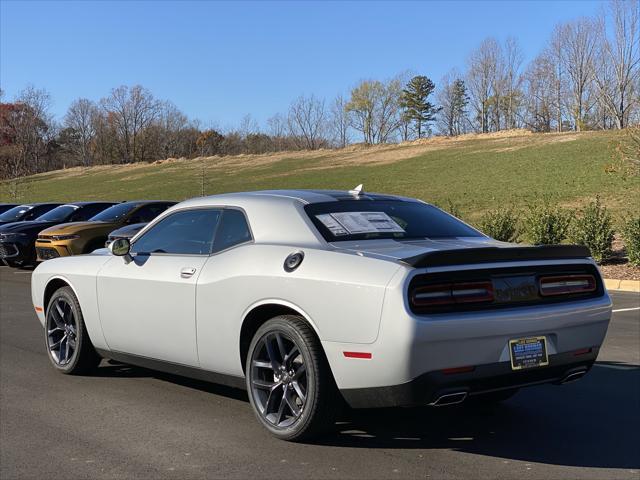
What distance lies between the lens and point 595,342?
Result: 14.3ft

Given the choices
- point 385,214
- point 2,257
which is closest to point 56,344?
point 385,214

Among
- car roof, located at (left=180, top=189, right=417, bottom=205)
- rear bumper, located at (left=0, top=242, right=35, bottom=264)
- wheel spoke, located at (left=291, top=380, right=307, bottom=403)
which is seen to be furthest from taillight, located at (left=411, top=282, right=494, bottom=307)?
rear bumper, located at (left=0, top=242, right=35, bottom=264)

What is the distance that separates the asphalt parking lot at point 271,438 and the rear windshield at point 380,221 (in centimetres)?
128

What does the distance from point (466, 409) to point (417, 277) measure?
6.00 ft

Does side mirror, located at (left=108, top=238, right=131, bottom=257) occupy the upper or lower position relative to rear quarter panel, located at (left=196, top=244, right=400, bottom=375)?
upper

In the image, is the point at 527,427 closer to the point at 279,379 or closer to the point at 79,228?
the point at 279,379

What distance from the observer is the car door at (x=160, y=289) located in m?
4.86

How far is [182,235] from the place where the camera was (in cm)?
526

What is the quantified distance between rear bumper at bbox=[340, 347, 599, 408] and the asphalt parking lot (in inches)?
15.1

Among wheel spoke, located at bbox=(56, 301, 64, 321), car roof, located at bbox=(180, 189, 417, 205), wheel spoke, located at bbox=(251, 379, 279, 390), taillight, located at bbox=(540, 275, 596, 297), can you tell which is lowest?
wheel spoke, located at bbox=(251, 379, 279, 390)

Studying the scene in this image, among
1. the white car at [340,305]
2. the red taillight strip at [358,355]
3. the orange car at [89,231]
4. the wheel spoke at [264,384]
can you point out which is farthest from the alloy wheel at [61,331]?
the orange car at [89,231]

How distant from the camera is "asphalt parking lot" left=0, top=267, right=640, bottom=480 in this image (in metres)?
3.86

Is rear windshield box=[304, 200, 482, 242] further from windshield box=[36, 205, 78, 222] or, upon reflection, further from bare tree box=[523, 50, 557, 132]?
bare tree box=[523, 50, 557, 132]

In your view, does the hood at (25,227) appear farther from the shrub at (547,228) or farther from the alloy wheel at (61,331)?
the shrub at (547,228)
